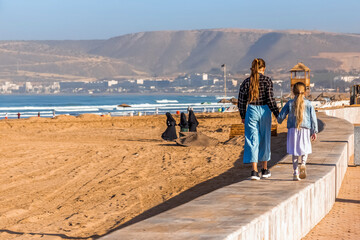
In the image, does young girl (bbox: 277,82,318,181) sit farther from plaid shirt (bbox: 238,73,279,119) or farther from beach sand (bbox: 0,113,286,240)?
beach sand (bbox: 0,113,286,240)

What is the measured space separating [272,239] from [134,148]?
42.0 ft

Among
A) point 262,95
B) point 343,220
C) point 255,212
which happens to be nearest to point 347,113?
point 262,95

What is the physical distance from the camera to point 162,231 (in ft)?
16.0

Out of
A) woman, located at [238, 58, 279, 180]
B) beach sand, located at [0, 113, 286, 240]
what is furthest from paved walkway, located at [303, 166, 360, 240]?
beach sand, located at [0, 113, 286, 240]

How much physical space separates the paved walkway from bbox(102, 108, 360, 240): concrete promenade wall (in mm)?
96

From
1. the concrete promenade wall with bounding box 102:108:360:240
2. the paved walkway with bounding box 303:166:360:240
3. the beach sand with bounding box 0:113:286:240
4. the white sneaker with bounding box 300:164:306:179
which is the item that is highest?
the white sneaker with bounding box 300:164:306:179

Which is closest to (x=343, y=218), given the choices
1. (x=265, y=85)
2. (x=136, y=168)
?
(x=265, y=85)

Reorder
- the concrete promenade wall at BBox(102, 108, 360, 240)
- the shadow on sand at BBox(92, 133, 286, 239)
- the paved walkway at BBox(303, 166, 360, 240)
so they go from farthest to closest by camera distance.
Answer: the shadow on sand at BBox(92, 133, 286, 239), the paved walkway at BBox(303, 166, 360, 240), the concrete promenade wall at BBox(102, 108, 360, 240)

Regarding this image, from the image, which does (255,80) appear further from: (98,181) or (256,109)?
(98,181)

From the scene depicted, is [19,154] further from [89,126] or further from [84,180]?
[89,126]

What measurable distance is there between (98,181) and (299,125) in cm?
583

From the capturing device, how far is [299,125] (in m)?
7.68

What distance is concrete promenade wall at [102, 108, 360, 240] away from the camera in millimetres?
4867

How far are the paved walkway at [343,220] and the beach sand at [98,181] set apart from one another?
2.29 metres
